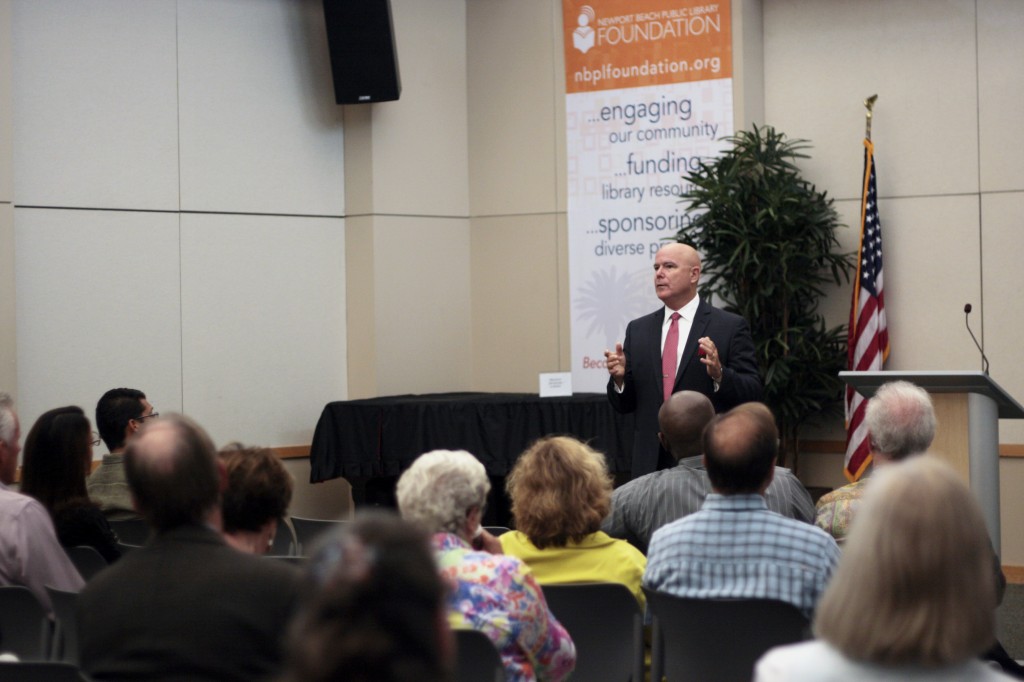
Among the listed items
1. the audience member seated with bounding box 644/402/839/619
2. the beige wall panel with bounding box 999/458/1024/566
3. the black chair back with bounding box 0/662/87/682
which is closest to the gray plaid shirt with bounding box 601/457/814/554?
the audience member seated with bounding box 644/402/839/619

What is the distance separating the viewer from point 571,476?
294 cm

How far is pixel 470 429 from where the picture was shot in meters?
6.84

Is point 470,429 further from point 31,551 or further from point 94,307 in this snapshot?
point 31,551

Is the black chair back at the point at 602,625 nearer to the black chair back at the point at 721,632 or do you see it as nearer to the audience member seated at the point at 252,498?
the black chair back at the point at 721,632

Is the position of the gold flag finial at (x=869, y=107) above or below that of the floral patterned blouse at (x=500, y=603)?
above

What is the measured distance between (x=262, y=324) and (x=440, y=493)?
512cm

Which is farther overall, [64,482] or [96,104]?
[96,104]

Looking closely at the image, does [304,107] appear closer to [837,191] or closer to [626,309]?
[626,309]

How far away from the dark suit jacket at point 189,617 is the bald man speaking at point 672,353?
2965 millimetres

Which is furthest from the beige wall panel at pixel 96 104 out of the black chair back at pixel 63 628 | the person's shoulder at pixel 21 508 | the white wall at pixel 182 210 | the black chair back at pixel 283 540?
the black chair back at pixel 63 628

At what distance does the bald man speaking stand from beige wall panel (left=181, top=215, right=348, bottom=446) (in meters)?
3.05

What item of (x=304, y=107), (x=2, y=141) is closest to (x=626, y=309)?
(x=304, y=107)

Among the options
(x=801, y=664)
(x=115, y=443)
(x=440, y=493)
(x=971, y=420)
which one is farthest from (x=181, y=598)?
(x=971, y=420)

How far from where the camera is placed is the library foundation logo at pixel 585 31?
25.0 ft
